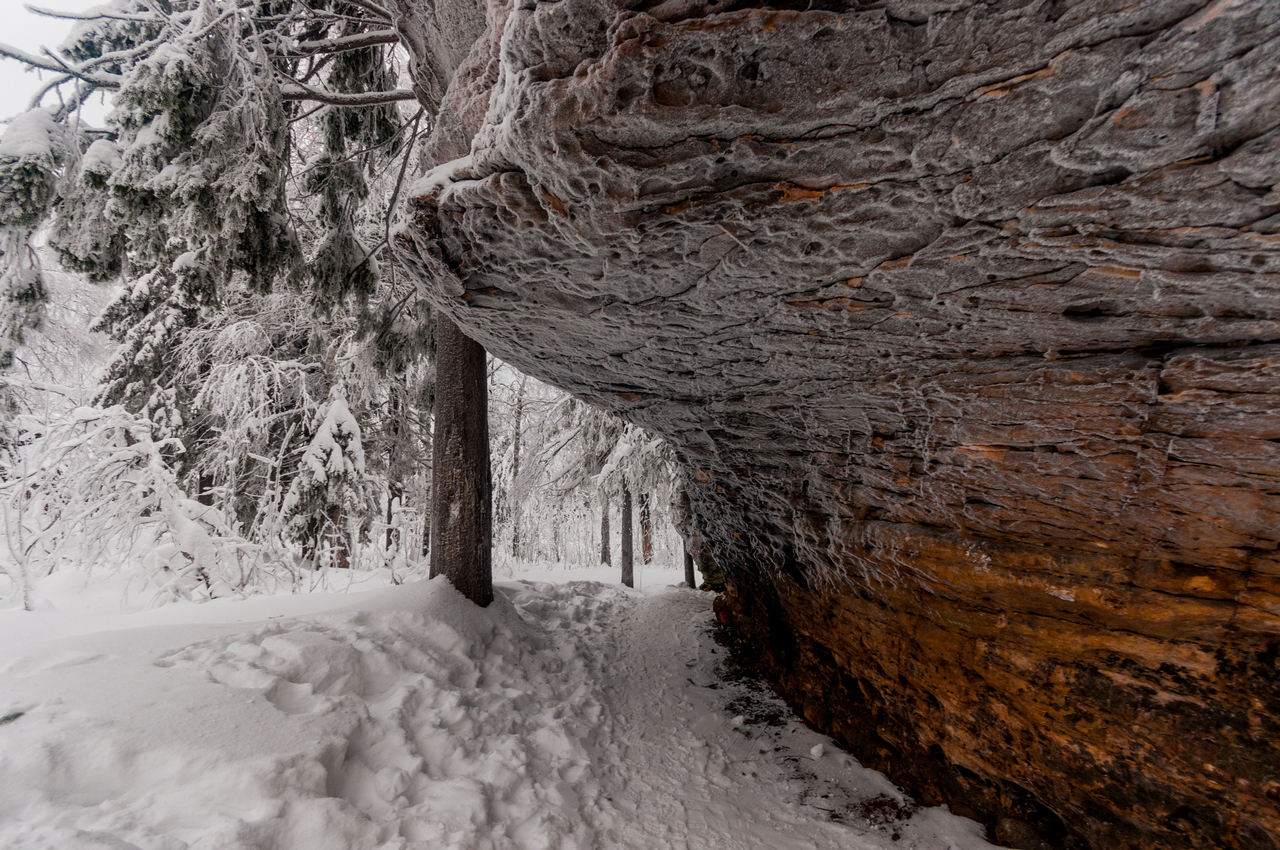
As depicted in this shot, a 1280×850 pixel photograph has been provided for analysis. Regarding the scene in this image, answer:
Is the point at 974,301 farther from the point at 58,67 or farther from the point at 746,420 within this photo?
the point at 58,67

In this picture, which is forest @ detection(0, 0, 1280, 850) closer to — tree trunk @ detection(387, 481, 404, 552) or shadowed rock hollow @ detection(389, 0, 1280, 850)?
shadowed rock hollow @ detection(389, 0, 1280, 850)

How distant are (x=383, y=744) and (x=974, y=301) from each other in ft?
14.6

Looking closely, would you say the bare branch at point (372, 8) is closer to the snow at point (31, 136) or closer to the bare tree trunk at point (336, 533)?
the snow at point (31, 136)

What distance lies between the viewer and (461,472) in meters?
6.08

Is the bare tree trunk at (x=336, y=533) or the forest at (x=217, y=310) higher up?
the forest at (x=217, y=310)

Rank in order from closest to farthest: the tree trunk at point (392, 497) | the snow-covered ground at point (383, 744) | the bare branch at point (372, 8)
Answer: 1. the snow-covered ground at point (383, 744)
2. the bare branch at point (372, 8)
3. the tree trunk at point (392, 497)

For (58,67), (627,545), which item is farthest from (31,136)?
(627,545)

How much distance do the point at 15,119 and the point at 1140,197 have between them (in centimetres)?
680

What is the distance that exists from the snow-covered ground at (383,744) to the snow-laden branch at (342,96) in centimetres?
518

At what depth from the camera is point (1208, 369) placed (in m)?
2.21

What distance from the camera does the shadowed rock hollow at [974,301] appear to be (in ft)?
5.55

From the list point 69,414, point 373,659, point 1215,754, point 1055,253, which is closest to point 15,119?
point 69,414

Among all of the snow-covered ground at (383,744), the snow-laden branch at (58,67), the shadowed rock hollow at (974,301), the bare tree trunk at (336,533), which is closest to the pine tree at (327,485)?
the bare tree trunk at (336,533)

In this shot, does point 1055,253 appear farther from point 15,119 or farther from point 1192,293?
point 15,119
